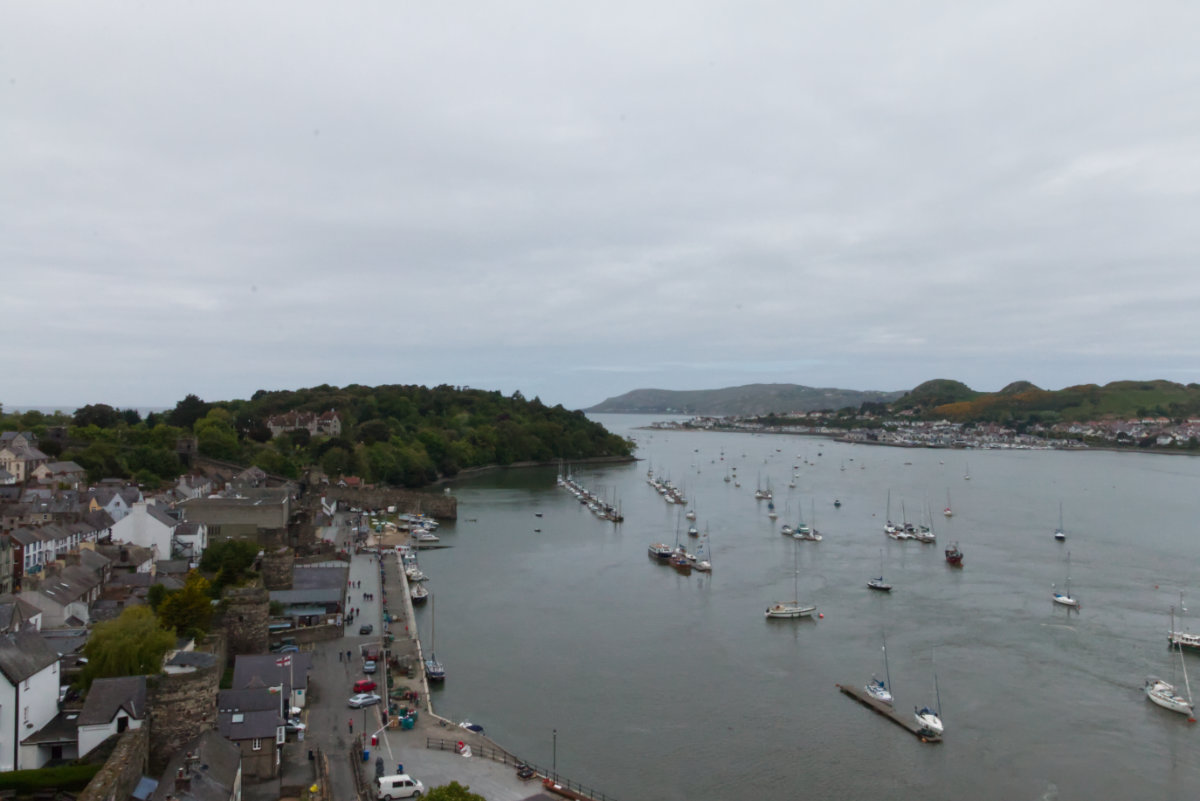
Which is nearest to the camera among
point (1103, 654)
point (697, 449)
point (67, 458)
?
point (1103, 654)

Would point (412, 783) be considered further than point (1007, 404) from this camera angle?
No

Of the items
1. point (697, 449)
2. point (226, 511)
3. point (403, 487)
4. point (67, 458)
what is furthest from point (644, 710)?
point (697, 449)

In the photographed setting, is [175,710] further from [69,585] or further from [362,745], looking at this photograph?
[69,585]

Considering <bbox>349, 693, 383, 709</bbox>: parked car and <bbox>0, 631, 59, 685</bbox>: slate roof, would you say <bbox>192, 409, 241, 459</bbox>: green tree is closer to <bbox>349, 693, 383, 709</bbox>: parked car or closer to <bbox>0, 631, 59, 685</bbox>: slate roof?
<bbox>349, 693, 383, 709</bbox>: parked car

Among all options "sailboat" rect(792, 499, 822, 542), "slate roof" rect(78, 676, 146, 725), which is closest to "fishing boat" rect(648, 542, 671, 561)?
"sailboat" rect(792, 499, 822, 542)

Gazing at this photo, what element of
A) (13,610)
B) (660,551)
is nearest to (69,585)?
(13,610)

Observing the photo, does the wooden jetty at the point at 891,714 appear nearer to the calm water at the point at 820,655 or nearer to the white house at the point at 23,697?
the calm water at the point at 820,655

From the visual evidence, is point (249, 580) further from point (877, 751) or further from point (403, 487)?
point (403, 487)
